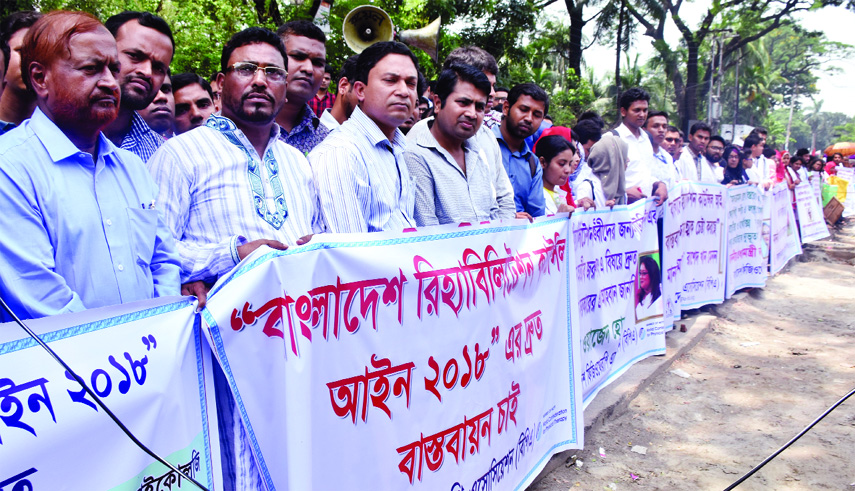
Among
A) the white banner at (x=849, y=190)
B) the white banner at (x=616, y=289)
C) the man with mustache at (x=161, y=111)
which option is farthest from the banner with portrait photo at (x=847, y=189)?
the man with mustache at (x=161, y=111)

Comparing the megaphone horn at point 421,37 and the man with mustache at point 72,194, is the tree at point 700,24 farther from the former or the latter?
the man with mustache at point 72,194

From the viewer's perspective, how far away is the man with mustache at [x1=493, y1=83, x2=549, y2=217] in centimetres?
413

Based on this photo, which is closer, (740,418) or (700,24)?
(740,418)

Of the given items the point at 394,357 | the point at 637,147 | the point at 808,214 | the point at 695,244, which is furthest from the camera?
the point at 808,214

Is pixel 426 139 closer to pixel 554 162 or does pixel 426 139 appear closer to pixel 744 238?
pixel 554 162

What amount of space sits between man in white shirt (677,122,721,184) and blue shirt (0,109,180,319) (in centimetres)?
677

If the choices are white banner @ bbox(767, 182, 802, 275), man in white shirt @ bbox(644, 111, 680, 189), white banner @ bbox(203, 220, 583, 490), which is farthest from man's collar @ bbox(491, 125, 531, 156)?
white banner @ bbox(767, 182, 802, 275)

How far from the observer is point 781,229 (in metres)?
10.2

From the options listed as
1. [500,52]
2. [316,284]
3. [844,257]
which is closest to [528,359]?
[316,284]

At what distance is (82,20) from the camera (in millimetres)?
1781

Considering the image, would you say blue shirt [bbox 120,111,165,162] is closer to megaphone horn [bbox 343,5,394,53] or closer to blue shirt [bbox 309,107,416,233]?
blue shirt [bbox 309,107,416,233]

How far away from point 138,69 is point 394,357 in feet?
5.13

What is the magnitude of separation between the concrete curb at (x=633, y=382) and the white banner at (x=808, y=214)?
23.9 feet

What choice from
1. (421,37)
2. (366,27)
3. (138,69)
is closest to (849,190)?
(421,37)
